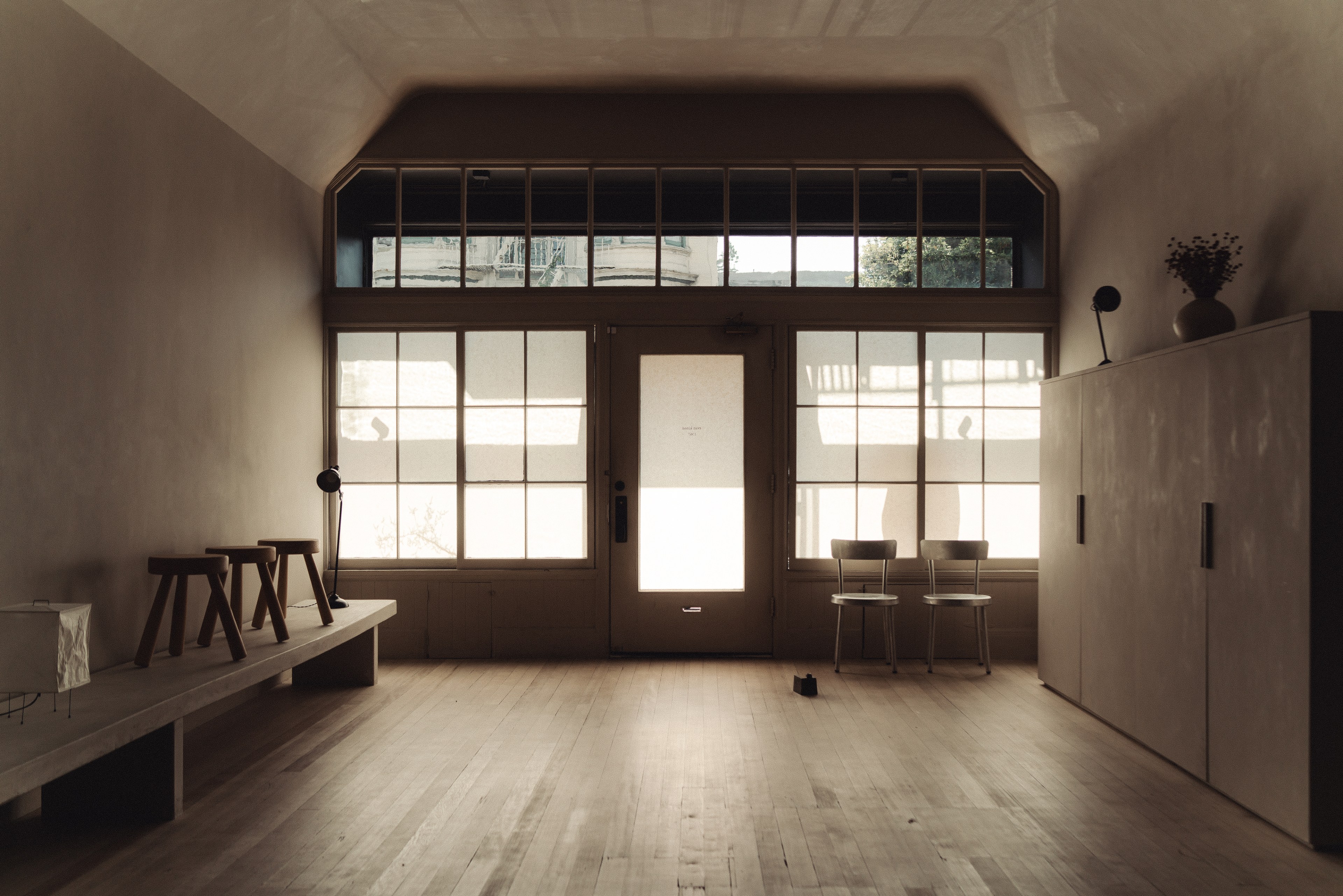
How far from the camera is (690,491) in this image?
637cm

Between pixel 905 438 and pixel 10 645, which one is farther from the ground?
pixel 905 438

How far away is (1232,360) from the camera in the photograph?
11.7 feet

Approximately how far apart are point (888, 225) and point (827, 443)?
1.66 metres

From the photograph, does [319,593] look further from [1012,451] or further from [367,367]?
[1012,451]

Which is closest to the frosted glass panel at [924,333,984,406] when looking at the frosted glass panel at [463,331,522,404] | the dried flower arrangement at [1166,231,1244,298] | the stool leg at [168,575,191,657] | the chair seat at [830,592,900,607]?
the chair seat at [830,592,900,607]

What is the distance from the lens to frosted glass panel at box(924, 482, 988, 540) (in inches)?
250

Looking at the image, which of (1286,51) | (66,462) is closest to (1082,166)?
(1286,51)

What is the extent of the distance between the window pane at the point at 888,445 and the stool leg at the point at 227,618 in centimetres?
404

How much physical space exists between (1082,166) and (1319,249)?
2.47 metres

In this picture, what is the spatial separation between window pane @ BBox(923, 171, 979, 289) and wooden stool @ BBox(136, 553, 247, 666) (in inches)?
195

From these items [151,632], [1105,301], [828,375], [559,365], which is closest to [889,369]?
[828,375]

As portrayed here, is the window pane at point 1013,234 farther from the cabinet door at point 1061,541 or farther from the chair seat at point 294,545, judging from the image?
the chair seat at point 294,545

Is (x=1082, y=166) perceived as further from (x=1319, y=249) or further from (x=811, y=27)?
(x=1319, y=249)

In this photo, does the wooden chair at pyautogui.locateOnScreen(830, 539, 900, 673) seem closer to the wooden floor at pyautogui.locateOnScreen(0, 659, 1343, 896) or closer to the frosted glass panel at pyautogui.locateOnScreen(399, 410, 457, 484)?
the wooden floor at pyautogui.locateOnScreen(0, 659, 1343, 896)
